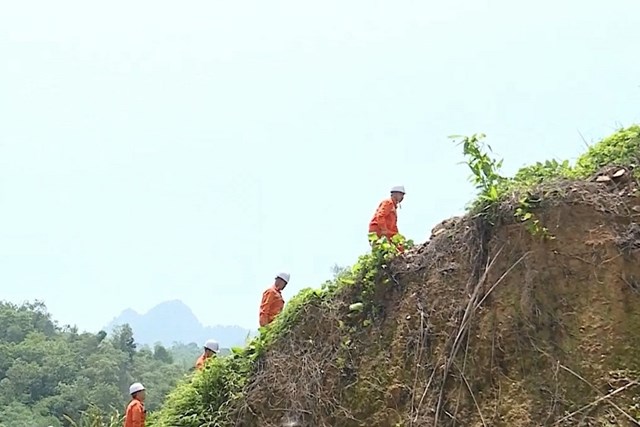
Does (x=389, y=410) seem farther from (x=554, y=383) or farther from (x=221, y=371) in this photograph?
(x=221, y=371)

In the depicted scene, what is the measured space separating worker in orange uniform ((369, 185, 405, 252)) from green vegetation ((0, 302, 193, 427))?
22.0 meters

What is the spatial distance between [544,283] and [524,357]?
72 centimetres

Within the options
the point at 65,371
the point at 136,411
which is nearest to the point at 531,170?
the point at 136,411

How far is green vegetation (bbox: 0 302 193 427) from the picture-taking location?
123 feet

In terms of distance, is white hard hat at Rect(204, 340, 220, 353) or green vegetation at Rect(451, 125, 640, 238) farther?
white hard hat at Rect(204, 340, 220, 353)

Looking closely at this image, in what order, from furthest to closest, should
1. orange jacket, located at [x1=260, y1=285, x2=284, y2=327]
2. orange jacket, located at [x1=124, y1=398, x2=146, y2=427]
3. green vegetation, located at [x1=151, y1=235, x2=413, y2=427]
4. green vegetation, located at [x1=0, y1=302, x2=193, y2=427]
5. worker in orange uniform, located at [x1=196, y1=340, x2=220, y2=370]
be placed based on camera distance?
1. green vegetation, located at [x1=0, y1=302, x2=193, y2=427]
2. worker in orange uniform, located at [x1=196, y1=340, x2=220, y2=370]
3. orange jacket, located at [x1=260, y1=285, x2=284, y2=327]
4. orange jacket, located at [x1=124, y1=398, x2=146, y2=427]
5. green vegetation, located at [x1=151, y1=235, x2=413, y2=427]

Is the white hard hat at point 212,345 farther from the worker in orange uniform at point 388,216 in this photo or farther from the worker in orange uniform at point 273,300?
the worker in orange uniform at point 388,216

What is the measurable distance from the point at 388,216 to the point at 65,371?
37.1 m

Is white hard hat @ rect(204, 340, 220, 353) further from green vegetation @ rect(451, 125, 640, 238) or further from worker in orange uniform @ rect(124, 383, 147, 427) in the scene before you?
green vegetation @ rect(451, 125, 640, 238)

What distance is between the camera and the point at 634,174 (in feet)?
23.6

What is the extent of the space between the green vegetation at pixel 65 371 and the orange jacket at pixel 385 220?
22.0m

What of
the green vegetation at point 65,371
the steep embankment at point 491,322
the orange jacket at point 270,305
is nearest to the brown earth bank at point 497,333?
the steep embankment at point 491,322

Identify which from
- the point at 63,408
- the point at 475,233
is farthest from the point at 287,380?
the point at 63,408

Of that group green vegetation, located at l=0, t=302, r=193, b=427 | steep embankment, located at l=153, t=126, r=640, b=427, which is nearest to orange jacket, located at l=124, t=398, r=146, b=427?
steep embankment, located at l=153, t=126, r=640, b=427
